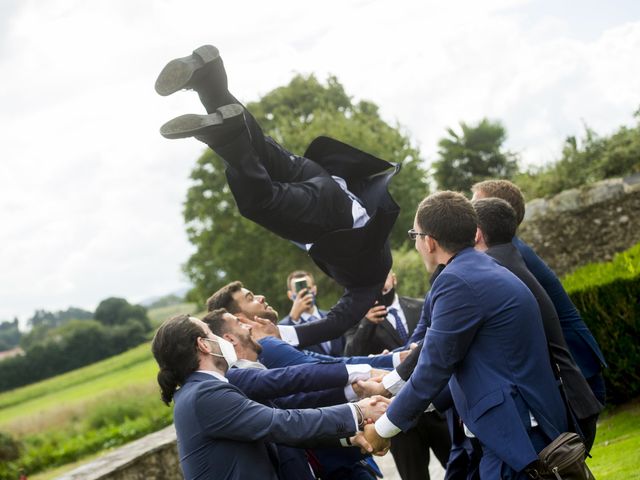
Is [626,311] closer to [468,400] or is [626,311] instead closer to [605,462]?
[605,462]

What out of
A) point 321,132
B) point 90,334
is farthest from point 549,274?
point 90,334

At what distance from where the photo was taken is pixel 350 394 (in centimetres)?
584

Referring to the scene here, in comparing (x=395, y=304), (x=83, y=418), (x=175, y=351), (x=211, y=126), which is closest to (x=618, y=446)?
(x=395, y=304)

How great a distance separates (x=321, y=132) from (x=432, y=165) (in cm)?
459

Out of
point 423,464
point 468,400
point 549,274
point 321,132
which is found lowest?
point 423,464

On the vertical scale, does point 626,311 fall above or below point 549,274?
below

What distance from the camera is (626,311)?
362 inches

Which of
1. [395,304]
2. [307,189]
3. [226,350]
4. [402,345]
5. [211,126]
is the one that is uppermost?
[211,126]

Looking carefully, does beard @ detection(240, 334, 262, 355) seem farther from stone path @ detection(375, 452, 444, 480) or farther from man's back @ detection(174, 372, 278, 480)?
stone path @ detection(375, 452, 444, 480)

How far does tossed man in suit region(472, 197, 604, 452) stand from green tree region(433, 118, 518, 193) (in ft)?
84.2

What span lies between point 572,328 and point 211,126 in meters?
2.69

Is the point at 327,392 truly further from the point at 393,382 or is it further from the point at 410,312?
the point at 410,312

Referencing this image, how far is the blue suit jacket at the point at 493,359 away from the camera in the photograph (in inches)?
154

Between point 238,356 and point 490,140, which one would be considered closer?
point 238,356
